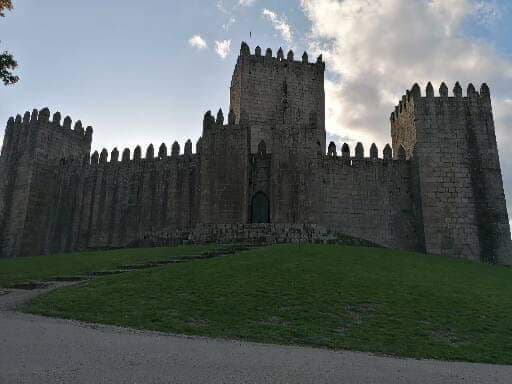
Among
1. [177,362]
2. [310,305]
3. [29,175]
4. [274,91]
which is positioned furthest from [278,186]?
[177,362]

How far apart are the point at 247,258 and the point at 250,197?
44.7ft

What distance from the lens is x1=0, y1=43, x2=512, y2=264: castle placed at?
28.8 meters

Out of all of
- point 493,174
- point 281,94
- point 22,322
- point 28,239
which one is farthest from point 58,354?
point 281,94

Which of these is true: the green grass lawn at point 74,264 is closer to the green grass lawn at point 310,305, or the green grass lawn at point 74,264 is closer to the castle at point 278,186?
the green grass lawn at point 310,305

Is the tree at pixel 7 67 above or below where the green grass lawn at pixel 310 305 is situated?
above

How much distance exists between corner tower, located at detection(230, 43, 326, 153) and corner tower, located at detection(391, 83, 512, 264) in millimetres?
9254

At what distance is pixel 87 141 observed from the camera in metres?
42.0

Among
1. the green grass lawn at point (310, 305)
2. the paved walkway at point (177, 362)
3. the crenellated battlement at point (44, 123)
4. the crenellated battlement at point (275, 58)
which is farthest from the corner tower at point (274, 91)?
the paved walkway at point (177, 362)

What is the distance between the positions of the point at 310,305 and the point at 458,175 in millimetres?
21990

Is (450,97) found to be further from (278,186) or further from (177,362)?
(177,362)

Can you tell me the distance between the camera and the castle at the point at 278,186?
1133 inches

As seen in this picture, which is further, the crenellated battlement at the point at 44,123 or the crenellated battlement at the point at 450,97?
the crenellated battlement at the point at 44,123

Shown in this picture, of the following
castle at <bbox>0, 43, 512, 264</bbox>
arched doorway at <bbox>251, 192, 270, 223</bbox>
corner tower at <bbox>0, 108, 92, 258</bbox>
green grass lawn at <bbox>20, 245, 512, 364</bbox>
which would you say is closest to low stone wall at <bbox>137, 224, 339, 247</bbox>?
castle at <bbox>0, 43, 512, 264</bbox>

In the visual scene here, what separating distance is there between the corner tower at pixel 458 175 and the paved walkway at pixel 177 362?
21918mm
